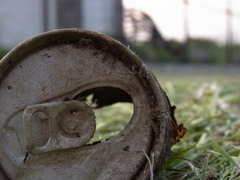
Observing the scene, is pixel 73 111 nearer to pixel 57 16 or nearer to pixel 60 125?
pixel 60 125

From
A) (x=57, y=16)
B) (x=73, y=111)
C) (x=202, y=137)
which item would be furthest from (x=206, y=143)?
(x=57, y=16)

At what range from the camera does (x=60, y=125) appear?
976 millimetres

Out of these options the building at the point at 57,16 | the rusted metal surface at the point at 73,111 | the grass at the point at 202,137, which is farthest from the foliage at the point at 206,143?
the building at the point at 57,16

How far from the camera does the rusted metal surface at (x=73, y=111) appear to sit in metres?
0.97

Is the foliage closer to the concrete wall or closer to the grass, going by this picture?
the grass

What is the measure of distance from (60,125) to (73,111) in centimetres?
4

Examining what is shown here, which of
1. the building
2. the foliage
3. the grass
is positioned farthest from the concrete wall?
the foliage

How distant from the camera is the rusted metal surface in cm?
97

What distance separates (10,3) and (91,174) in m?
8.95

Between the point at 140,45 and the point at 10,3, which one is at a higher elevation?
the point at 10,3

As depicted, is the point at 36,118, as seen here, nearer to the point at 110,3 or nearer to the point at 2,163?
the point at 2,163

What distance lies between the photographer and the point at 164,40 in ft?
31.5

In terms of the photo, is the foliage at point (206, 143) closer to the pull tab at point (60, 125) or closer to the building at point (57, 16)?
the pull tab at point (60, 125)

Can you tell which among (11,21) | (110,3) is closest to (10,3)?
(11,21)
